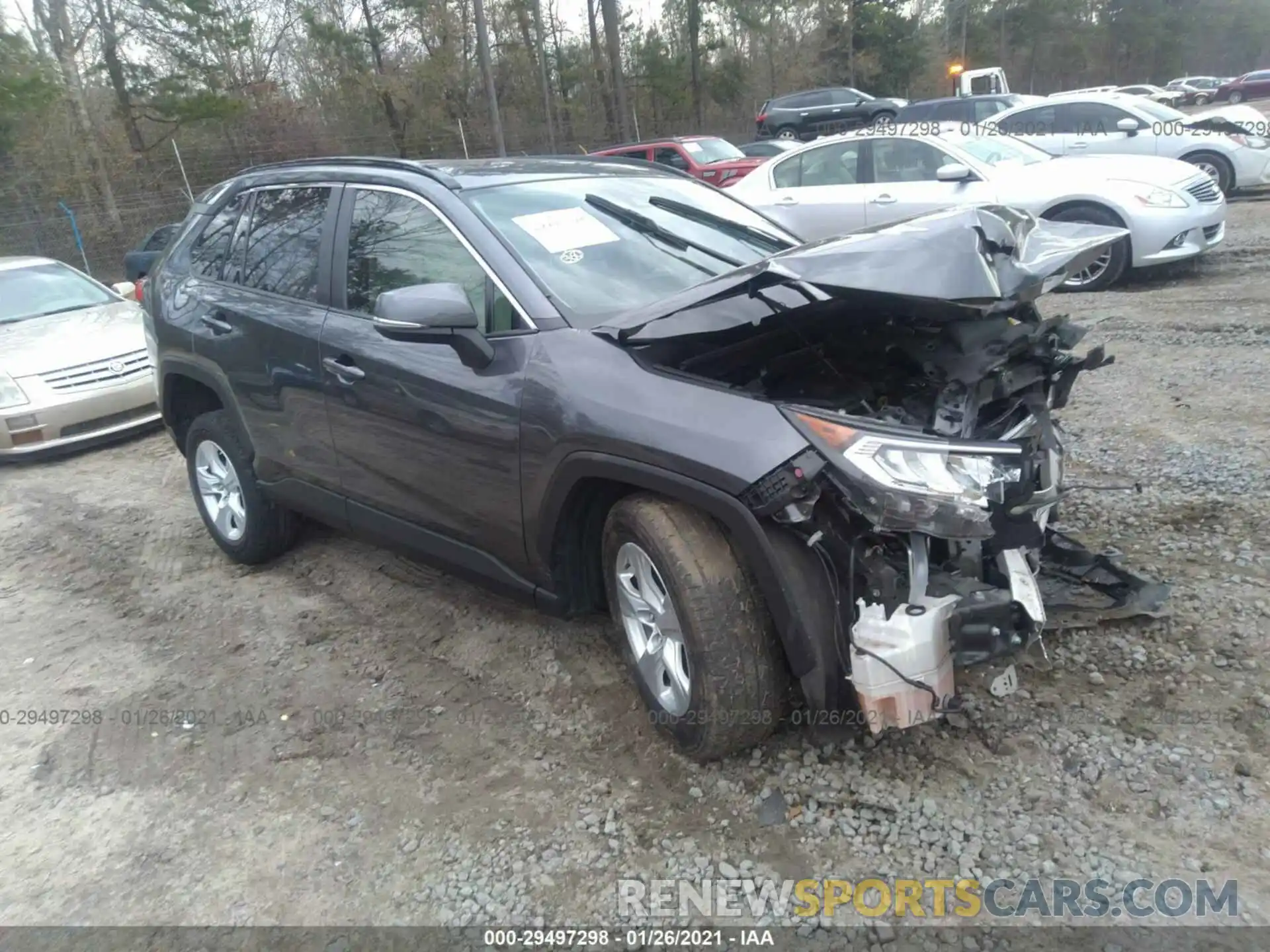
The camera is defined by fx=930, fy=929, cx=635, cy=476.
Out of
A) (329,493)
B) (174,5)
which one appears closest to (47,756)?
(329,493)

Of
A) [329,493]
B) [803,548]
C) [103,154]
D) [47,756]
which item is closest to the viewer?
[803,548]

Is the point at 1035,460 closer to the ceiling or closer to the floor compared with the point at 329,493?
closer to the ceiling

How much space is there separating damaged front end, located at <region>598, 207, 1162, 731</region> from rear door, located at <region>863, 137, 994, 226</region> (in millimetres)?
6547

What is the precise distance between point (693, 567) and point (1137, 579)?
1.62 metres

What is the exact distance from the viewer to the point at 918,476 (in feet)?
7.86

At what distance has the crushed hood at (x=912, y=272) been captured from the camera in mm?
2525

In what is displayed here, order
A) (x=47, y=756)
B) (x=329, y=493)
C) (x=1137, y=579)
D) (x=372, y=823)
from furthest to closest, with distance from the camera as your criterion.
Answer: (x=329, y=493) < (x=47, y=756) < (x=1137, y=579) < (x=372, y=823)

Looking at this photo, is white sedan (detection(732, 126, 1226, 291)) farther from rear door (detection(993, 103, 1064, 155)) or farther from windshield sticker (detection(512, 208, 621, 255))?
windshield sticker (detection(512, 208, 621, 255))

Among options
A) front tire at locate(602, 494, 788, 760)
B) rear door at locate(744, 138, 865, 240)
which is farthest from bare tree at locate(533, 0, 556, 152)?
front tire at locate(602, 494, 788, 760)

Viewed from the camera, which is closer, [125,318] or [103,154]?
[125,318]

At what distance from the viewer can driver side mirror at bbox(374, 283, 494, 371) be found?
2955mm

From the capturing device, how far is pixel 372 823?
9.45 feet

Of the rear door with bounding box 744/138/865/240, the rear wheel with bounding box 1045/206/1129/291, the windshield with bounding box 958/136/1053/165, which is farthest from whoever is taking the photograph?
the rear door with bounding box 744/138/865/240

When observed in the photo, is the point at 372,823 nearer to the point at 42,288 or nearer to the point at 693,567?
the point at 693,567
